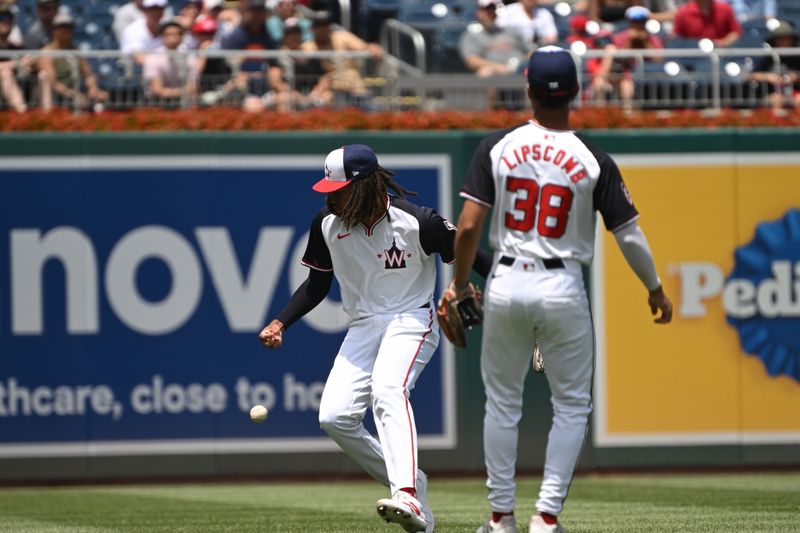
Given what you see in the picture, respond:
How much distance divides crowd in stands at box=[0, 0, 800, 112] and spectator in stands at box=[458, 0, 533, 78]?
0.01 m

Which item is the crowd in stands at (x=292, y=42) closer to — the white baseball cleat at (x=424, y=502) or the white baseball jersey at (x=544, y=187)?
the white baseball cleat at (x=424, y=502)

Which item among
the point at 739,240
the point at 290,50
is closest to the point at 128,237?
the point at 290,50

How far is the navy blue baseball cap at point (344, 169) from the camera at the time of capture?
5555 millimetres

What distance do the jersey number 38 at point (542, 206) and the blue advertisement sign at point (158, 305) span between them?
5187 mm

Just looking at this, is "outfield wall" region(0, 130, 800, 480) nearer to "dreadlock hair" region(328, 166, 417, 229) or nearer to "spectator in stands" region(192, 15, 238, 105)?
"spectator in stands" region(192, 15, 238, 105)

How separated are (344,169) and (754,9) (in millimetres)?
9103

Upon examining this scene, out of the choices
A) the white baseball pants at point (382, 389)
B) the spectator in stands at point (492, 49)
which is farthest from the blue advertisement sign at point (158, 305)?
the white baseball pants at point (382, 389)

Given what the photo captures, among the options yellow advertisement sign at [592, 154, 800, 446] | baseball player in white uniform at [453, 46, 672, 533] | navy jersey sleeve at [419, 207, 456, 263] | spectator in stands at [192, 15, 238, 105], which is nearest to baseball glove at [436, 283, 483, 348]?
baseball player in white uniform at [453, 46, 672, 533]

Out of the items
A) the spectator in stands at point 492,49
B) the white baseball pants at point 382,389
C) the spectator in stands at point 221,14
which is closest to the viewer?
the white baseball pants at point 382,389

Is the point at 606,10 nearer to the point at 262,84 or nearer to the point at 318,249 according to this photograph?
the point at 262,84

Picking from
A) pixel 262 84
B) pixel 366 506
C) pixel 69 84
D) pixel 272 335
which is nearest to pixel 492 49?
pixel 262 84

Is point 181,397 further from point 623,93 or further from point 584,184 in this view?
point 584,184

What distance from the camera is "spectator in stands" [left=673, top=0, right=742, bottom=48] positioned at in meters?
12.2

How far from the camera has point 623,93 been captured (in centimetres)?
1089
